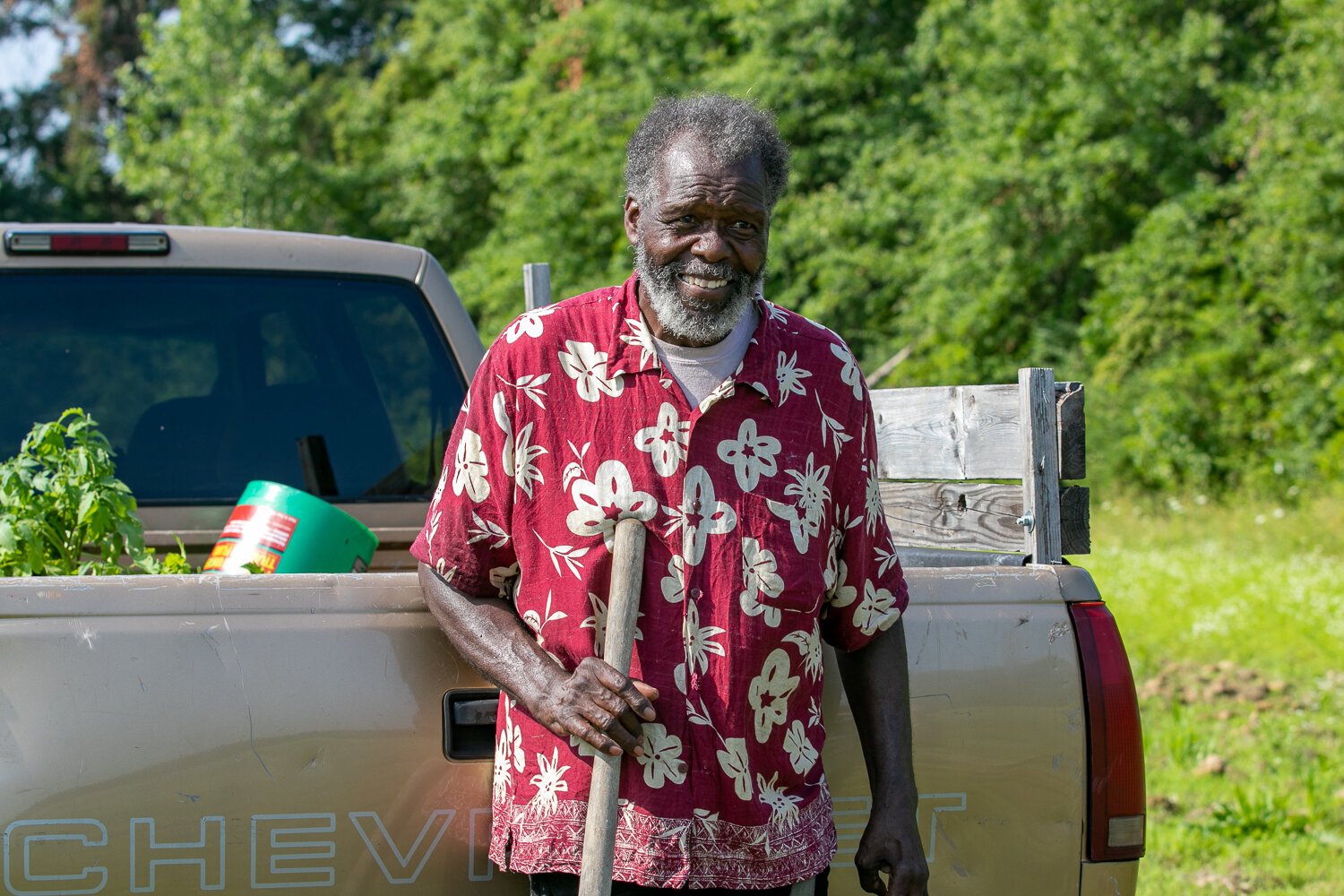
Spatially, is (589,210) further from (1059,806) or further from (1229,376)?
(1059,806)

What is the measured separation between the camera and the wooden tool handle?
205 cm

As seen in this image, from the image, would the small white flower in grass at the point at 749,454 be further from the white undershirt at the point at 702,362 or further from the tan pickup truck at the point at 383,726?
the tan pickup truck at the point at 383,726

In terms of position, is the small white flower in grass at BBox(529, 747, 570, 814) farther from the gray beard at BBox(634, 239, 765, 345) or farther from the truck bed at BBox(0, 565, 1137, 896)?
the gray beard at BBox(634, 239, 765, 345)

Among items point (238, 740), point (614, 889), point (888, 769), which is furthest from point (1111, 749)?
point (238, 740)

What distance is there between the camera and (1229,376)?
1556 centimetres

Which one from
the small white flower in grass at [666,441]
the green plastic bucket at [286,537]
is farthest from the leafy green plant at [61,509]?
the small white flower in grass at [666,441]

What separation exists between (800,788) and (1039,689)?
0.50 metres

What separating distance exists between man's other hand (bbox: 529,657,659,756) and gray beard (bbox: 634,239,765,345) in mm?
553

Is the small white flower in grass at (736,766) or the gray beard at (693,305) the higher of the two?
the gray beard at (693,305)

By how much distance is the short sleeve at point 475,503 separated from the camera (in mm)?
2234

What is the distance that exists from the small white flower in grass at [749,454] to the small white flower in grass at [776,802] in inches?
17.4

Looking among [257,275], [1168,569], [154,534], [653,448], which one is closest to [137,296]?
[257,275]

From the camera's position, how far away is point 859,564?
2.34m

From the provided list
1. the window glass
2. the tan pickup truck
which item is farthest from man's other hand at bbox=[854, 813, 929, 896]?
the window glass
